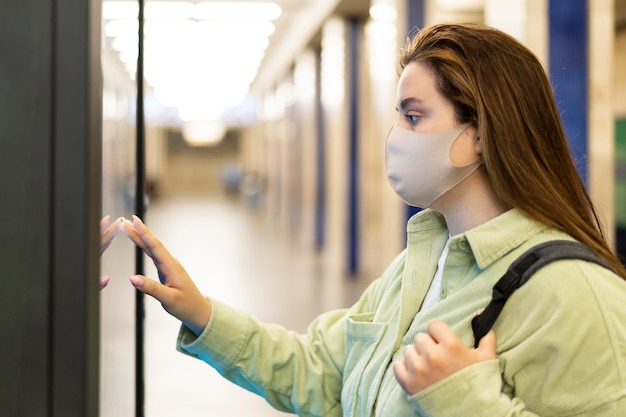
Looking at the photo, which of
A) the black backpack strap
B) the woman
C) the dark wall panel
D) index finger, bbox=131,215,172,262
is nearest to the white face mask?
the woman

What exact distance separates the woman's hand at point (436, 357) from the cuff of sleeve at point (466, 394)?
1 centimetres

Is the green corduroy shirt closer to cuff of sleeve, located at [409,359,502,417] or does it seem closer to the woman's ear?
cuff of sleeve, located at [409,359,502,417]

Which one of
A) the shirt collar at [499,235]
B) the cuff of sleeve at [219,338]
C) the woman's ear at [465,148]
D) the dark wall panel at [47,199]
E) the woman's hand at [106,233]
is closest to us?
the dark wall panel at [47,199]

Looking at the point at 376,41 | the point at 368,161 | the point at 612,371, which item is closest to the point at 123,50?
the point at 612,371

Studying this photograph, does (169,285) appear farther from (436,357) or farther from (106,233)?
(436,357)

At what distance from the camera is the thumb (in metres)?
1.30

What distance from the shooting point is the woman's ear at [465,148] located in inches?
60.5

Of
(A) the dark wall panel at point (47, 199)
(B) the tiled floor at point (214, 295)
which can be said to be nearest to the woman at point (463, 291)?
(B) the tiled floor at point (214, 295)

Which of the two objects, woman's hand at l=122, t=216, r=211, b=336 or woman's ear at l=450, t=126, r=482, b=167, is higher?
woman's ear at l=450, t=126, r=482, b=167

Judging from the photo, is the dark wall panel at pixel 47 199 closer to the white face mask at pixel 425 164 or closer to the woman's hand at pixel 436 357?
the woman's hand at pixel 436 357

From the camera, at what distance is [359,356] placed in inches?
67.2

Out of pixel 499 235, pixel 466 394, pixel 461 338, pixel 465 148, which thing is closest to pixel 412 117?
pixel 465 148

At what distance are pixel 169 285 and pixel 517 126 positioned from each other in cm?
78

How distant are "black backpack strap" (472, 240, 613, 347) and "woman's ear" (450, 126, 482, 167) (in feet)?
0.82
